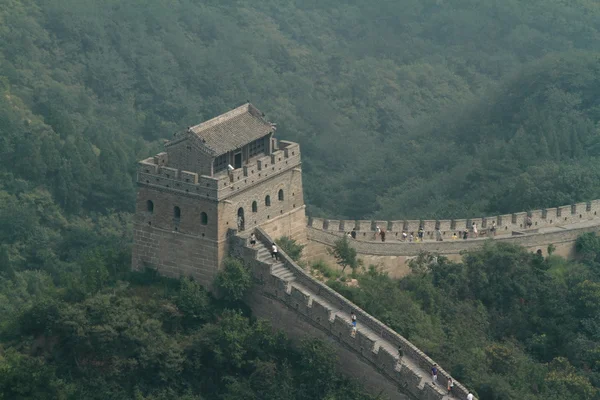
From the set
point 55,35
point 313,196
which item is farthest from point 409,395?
point 55,35

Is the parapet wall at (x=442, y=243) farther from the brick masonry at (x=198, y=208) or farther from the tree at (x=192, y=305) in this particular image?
the tree at (x=192, y=305)

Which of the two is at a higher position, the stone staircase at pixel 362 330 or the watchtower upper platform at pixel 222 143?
the watchtower upper platform at pixel 222 143

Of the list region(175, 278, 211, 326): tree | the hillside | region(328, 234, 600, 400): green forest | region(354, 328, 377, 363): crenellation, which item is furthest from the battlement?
the hillside

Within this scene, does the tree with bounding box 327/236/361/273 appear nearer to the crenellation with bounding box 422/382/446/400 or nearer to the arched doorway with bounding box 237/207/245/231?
the arched doorway with bounding box 237/207/245/231

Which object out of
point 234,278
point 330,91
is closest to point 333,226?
point 234,278

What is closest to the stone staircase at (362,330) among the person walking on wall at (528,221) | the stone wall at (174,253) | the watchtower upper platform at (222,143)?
the stone wall at (174,253)

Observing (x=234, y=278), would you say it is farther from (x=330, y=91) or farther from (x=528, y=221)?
(x=330, y=91)
